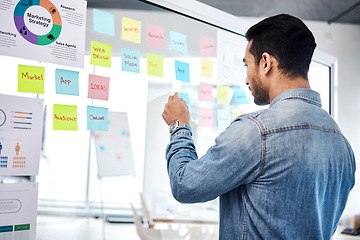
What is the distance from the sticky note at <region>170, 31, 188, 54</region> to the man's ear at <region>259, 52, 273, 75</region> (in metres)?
0.73

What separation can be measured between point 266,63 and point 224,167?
0.33 metres

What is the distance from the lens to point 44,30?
1139mm

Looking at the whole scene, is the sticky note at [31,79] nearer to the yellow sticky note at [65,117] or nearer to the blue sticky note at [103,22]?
the yellow sticky note at [65,117]

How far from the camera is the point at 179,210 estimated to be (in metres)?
2.45

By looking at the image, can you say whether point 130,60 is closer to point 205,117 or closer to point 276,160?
point 205,117

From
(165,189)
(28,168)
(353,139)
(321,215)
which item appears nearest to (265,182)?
(321,215)

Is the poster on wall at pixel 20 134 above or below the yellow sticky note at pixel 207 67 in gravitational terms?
below

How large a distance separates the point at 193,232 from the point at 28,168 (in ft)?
4.36

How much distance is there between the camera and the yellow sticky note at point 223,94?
72.4 inches

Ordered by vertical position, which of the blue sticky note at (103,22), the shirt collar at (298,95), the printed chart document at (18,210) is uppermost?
the blue sticky note at (103,22)

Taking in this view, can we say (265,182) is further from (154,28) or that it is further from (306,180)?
(154,28)

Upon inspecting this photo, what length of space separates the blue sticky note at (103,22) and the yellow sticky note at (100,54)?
6cm

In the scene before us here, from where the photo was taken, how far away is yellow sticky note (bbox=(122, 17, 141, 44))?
4.67 feet

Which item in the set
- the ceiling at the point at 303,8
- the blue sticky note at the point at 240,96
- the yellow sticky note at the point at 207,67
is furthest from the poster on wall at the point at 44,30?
the ceiling at the point at 303,8
